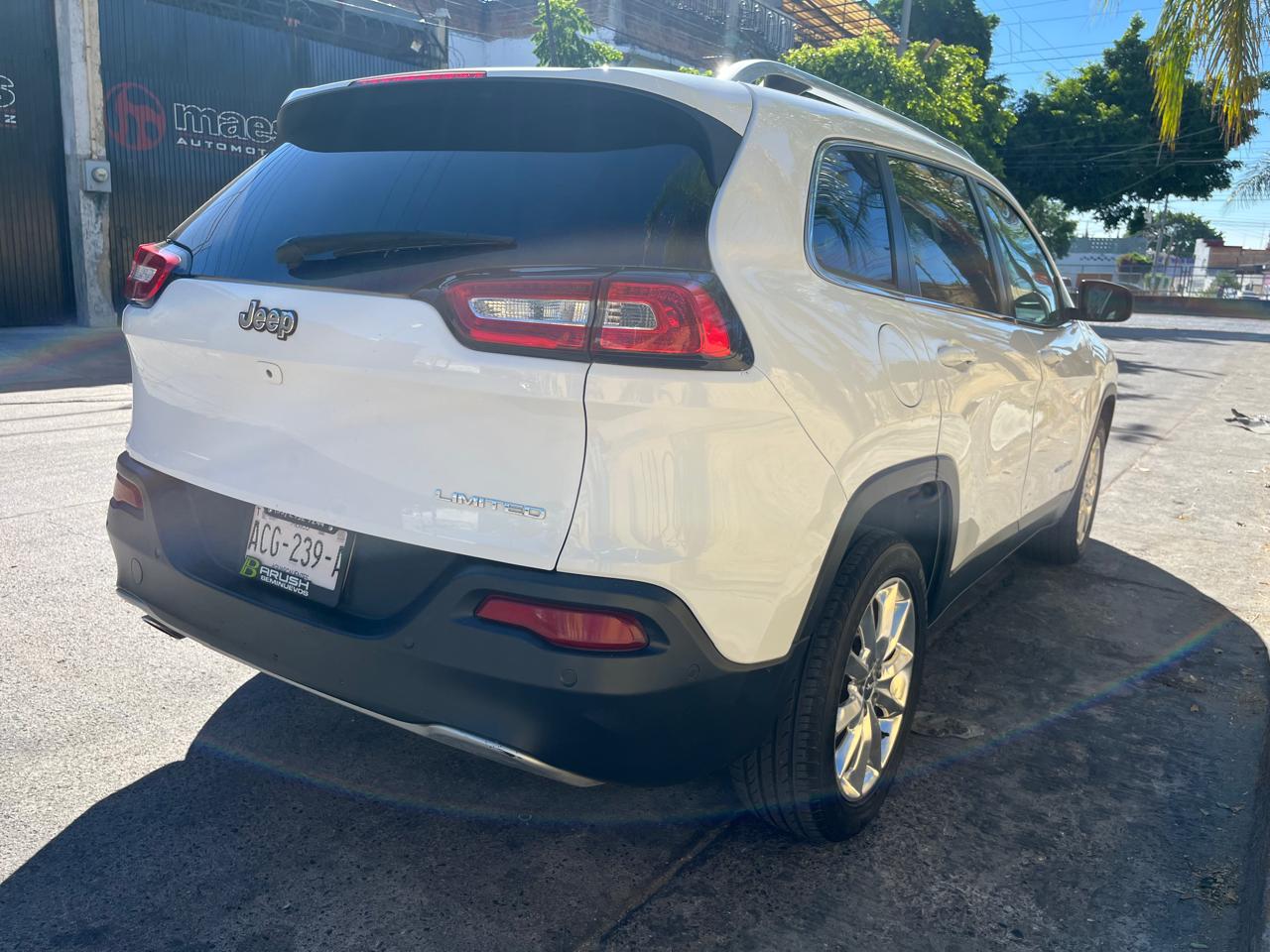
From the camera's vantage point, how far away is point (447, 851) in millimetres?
2641

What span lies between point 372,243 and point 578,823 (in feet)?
5.08

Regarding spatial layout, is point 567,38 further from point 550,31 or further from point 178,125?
point 178,125

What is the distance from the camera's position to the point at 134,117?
15156mm

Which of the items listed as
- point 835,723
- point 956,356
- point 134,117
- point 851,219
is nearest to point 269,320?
point 851,219

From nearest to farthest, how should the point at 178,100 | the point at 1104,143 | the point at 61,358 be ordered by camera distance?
the point at 61,358, the point at 178,100, the point at 1104,143

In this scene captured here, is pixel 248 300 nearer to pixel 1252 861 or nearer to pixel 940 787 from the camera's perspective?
pixel 940 787

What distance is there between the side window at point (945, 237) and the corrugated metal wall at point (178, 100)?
14037 millimetres

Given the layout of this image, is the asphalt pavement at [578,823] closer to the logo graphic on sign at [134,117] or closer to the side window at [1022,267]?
the side window at [1022,267]

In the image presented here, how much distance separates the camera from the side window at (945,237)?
3.20 m

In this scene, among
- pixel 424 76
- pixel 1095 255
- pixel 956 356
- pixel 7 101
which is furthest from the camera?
pixel 1095 255

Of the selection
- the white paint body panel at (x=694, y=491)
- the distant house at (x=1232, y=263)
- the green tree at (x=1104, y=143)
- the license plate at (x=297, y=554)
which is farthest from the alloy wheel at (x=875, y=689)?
the distant house at (x=1232, y=263)

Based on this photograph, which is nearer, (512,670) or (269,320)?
(512,670)

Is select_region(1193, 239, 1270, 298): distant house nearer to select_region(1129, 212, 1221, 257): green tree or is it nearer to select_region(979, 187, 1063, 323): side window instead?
select_region(1129, 212, 1221, 257): green tree

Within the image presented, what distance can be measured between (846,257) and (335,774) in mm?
1934
